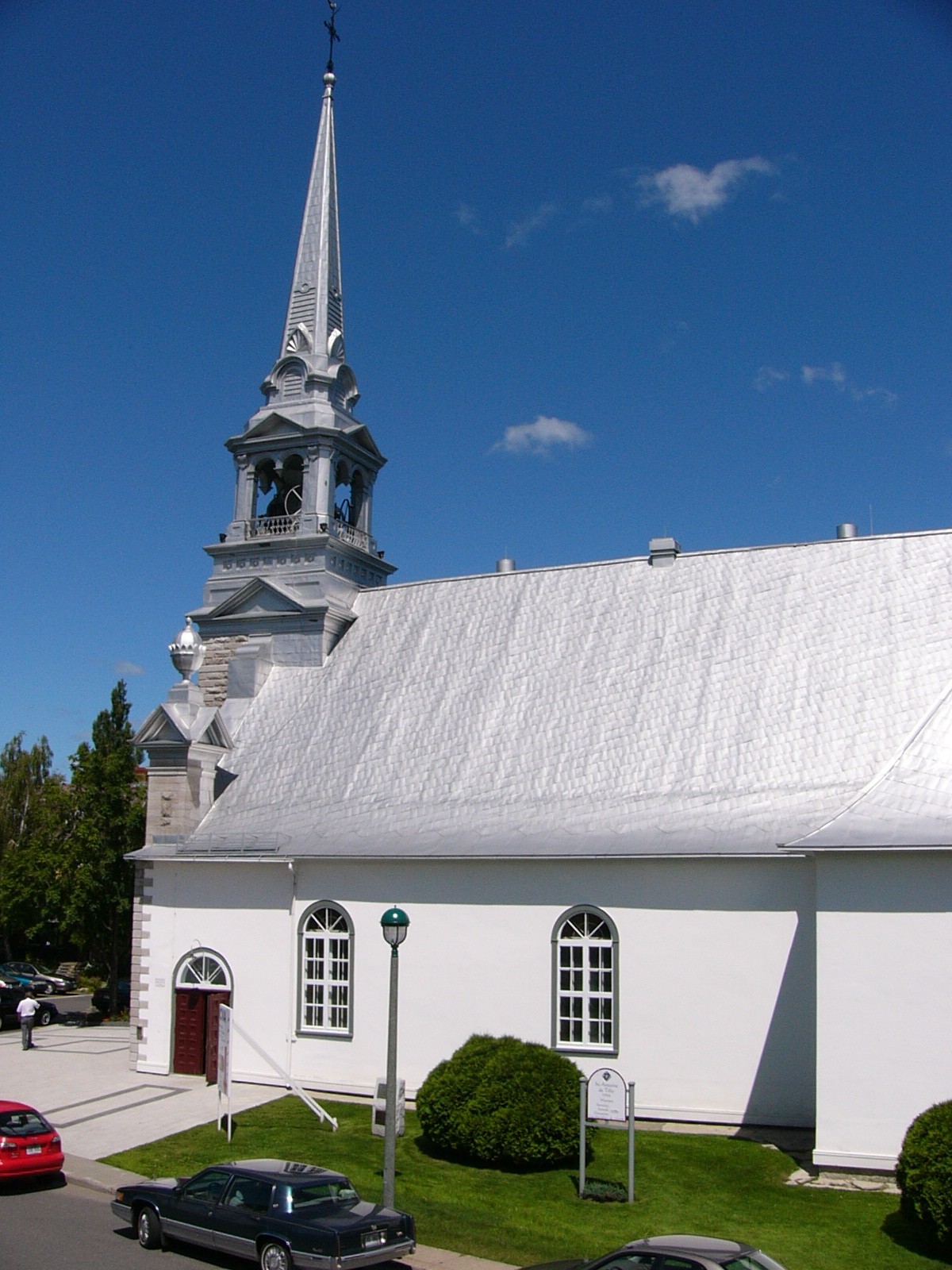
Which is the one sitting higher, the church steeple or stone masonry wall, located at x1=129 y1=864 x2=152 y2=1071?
the church steeple

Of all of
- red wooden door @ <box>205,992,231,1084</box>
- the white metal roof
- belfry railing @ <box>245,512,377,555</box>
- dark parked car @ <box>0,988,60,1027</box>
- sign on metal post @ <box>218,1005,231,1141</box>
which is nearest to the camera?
sign on metal post @ <box>218,1005,231,1141</box>

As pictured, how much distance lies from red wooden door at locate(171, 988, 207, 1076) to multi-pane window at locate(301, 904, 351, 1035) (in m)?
2.68

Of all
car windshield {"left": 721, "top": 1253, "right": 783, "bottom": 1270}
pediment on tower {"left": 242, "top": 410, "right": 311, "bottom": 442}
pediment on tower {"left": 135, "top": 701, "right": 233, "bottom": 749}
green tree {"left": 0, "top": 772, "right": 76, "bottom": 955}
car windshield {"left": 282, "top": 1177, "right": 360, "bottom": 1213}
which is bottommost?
car windshield {"left": 282, "top": 1177, "right": 360, "bottom": 1213}

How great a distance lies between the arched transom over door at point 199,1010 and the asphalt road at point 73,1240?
8.38m

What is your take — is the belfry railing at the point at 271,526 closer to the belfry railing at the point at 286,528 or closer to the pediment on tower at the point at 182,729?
the belfry railing at the point at 286,528

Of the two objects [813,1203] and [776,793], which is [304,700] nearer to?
[776,793]

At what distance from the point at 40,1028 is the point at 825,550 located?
27336 millimetres

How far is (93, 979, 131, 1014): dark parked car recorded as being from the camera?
4062 centimetres

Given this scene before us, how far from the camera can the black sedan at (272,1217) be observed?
46.6 feet

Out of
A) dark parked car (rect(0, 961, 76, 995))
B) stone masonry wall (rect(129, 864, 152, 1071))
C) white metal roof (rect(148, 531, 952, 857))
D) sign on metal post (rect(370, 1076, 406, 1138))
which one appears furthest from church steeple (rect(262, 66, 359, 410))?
dark parked car (rect(0, 961, 76, 995))

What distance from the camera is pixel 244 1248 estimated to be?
14.8m

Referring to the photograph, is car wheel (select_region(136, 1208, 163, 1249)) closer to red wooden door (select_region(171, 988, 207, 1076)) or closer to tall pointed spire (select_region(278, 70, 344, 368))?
red wooden door (select_region(171, 988, 207, 1076))

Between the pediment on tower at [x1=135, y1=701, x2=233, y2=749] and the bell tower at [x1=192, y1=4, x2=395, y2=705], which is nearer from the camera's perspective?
the pediment on tower at [x1=135, y1=701, x2=233, y2=749]

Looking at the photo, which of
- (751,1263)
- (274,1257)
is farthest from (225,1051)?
(751,1263)
